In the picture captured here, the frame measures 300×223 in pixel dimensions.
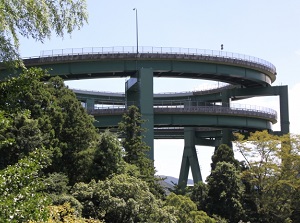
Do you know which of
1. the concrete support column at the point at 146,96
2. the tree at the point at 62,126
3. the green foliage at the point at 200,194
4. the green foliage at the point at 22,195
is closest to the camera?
the green foliage at the point at 22,195

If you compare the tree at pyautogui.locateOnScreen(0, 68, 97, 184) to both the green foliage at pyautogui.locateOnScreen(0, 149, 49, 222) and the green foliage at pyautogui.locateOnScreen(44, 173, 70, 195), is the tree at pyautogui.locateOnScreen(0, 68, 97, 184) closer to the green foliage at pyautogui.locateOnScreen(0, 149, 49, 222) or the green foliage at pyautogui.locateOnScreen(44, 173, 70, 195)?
the green foliage at pyautogui.locateOnScreen(44, 173, 70, 195)

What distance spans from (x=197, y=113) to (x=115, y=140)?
24.2 meters

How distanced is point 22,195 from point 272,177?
34.5m

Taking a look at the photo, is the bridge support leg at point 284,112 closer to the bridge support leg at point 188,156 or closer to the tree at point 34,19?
the bridge support leg at point 188,156

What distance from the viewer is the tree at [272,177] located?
137 feet

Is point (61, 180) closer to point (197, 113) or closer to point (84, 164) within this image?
point (84, 164)

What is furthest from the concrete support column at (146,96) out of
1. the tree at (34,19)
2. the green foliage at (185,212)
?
the tree at (34,19)

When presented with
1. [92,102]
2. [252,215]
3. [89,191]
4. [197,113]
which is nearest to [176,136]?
[92,102]

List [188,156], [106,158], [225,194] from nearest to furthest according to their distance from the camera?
[106,158], [225,194], [188,156]

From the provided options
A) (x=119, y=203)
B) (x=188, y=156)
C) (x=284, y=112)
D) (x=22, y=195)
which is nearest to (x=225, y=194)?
(x=119, y=203)

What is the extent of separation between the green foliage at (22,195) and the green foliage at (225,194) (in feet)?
98.4

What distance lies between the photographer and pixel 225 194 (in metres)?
39.7

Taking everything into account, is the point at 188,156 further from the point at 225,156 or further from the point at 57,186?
the point at 57,186

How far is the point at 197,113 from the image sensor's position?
53.9 meters
